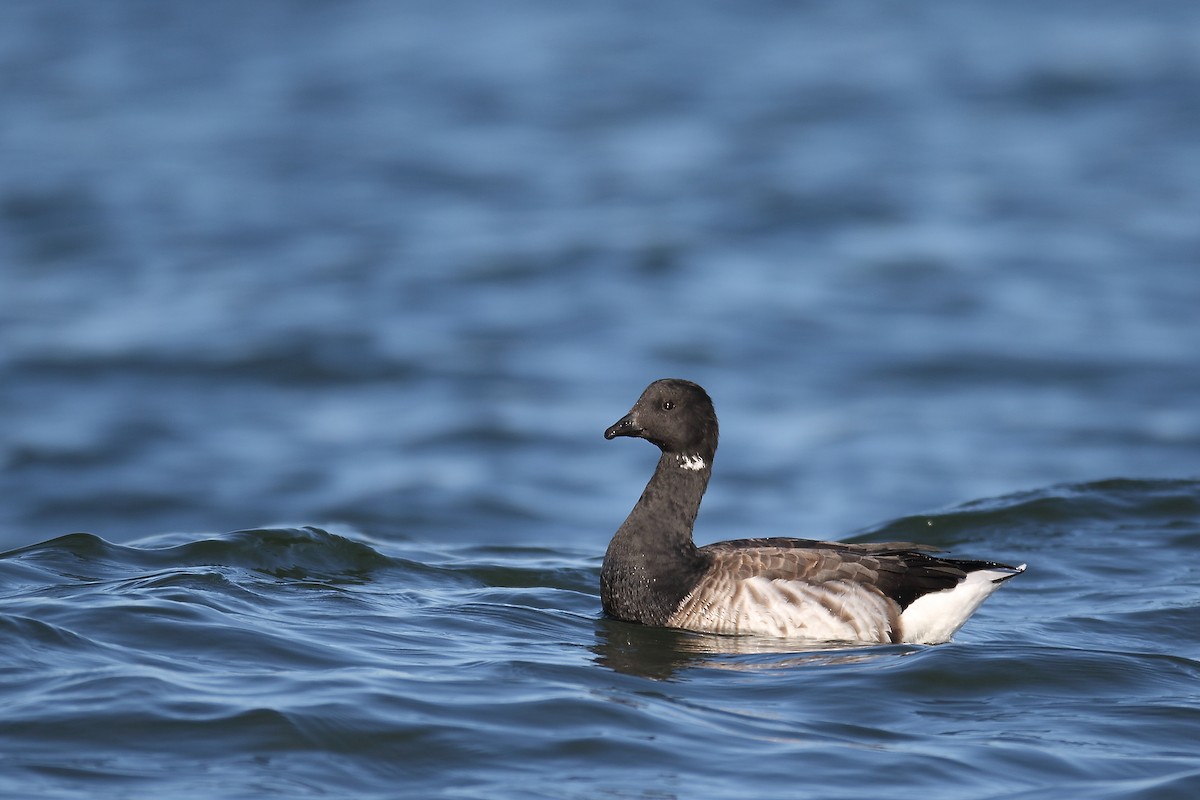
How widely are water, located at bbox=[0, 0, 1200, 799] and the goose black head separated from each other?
1299 mm

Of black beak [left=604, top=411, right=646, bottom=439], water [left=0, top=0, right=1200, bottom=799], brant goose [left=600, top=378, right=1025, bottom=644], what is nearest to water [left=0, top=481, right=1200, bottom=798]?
water [left=0, top=0, right=1200, bottom=799]

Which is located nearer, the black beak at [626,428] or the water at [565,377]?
the water at [565,377]

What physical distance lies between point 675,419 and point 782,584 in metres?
1.36

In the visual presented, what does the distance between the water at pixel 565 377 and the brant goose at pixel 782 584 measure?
337mm

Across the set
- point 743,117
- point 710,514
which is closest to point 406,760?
point 710,514

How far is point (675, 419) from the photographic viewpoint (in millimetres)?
10500

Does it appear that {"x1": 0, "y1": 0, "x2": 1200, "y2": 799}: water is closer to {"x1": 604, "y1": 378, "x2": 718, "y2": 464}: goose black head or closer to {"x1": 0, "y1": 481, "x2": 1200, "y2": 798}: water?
{"x1": 0, "y1": 481, "x2": 1200, "y2": 798}: water

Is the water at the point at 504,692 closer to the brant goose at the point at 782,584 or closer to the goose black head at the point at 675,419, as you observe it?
the brant goose at the point at 782,584

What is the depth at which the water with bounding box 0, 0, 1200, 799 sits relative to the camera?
25.9 feet

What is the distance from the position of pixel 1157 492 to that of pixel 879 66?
66.2ft

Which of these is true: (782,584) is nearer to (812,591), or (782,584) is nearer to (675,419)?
(812,591)

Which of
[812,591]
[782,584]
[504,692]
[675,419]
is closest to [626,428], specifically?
[675,419]

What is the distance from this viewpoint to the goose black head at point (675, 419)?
10389 mm

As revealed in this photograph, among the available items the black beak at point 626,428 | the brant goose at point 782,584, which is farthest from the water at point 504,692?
the black beak at point 626,428
